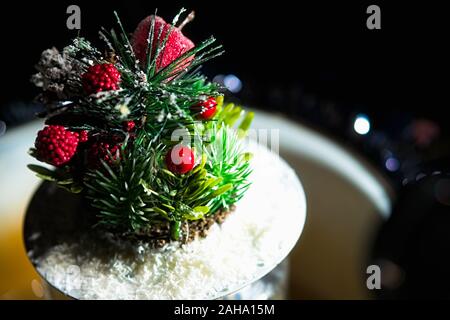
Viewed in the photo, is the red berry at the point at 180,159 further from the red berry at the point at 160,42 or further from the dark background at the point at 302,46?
the dark background at the point at 302,46

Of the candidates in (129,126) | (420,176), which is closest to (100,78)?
(129,126)

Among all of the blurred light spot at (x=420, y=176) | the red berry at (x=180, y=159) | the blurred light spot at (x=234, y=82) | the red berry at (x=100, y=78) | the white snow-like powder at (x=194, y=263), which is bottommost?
the white snow-like powder at (x=194, y=263)

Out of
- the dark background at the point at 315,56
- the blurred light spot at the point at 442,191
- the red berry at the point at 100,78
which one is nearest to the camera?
the red berry at the point at 100,78

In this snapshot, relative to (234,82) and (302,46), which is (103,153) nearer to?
(234,82)

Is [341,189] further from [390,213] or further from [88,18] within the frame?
[88,18]

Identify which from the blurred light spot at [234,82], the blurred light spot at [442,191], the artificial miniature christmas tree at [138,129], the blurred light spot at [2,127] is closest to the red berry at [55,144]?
the artificial miniature christmas tree at [138,129]

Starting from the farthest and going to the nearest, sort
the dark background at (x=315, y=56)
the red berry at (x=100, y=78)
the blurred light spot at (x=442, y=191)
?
the dark background at (x=315, y=56) < the blurred light spot at (x=442, y=191) < the red berry at (x=100, y=78)
